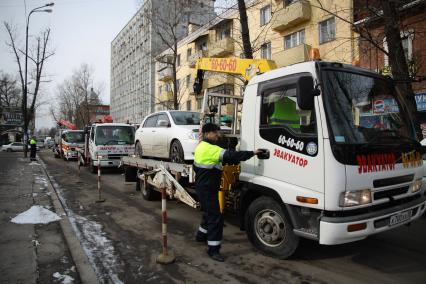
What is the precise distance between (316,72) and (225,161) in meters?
1.59

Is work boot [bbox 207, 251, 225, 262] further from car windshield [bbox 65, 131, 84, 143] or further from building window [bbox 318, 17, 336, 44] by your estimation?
car windshield [bbox 65, 131, 84, 143]

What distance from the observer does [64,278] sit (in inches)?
161

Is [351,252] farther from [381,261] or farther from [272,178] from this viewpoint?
[272,178]

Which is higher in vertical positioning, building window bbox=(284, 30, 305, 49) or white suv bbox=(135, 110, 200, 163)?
building window bbox=(284, 30, 305, 49)

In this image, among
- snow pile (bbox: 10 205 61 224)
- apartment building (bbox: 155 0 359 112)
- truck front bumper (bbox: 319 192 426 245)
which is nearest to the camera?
Answer: truck front bumper (bbox: 319 192 426 245)

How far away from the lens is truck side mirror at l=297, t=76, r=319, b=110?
153 inches

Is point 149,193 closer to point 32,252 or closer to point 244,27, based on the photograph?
point 32,252

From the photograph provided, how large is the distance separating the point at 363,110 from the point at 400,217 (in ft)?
4.40

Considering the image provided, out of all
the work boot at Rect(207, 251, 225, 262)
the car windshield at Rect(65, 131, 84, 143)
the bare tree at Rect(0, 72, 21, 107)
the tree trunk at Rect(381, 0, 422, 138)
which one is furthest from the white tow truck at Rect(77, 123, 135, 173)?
the bare tree at Rect(0, 72, 21, 107)

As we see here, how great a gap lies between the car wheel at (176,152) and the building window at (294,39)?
15175mm

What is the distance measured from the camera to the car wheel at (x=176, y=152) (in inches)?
293

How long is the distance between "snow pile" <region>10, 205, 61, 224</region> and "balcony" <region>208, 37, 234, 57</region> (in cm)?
2126

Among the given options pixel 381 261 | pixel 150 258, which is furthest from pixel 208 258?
pixel 381 261

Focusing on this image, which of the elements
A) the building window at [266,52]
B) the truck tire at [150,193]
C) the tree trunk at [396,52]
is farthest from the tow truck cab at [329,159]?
the building window at [266,52]
